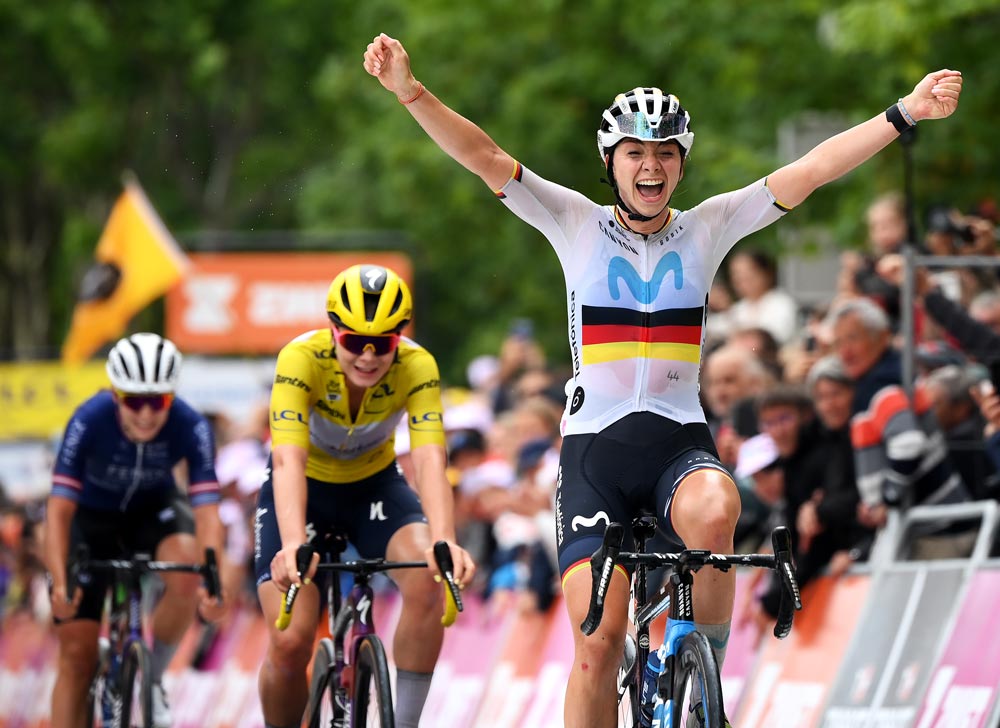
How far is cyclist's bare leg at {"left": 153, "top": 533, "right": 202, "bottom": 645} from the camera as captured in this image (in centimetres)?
1130

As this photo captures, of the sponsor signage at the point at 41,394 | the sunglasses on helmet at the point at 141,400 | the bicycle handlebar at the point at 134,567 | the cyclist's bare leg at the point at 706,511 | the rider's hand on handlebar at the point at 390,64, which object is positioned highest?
the sponsor signage at the point at 41,394

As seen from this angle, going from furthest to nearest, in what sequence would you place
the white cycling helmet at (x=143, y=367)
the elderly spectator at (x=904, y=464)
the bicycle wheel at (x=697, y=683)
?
1. the white cycling helmet at (x=143, y=367)
2. the elderly spectator at (x=904, y=464)
3. the bicycle wheel at (x=697, y=683)

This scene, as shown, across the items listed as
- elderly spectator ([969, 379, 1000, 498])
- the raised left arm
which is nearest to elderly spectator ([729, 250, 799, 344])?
elderly spectator ([969, 379, 1000, 498])

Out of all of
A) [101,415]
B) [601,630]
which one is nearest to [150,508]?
[101,415]

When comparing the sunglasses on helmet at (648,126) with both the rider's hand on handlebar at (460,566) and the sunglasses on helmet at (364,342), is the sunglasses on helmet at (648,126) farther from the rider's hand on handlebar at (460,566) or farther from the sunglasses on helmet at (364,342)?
the rider's hand on handlebar at (460,566)

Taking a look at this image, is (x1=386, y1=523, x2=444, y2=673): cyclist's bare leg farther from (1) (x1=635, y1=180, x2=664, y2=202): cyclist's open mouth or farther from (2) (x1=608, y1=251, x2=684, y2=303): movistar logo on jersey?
(1) (x1=635, y1=180, x2=664, y2=202): cyclist's open mouth

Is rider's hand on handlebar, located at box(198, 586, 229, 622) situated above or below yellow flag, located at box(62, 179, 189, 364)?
below

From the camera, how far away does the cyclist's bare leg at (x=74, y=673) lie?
1117 cm

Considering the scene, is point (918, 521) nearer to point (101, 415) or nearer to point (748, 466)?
point (748, 466)

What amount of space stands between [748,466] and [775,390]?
0.44 meters

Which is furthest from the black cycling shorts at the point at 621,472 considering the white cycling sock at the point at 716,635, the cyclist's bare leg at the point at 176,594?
the cyclist's bare leg at the point at 176,594

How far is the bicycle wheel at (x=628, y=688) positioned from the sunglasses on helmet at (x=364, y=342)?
1.64 meters

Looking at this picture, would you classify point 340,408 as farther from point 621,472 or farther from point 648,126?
point 648,126

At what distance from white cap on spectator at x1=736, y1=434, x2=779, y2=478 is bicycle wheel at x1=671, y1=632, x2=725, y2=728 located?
151 inches
